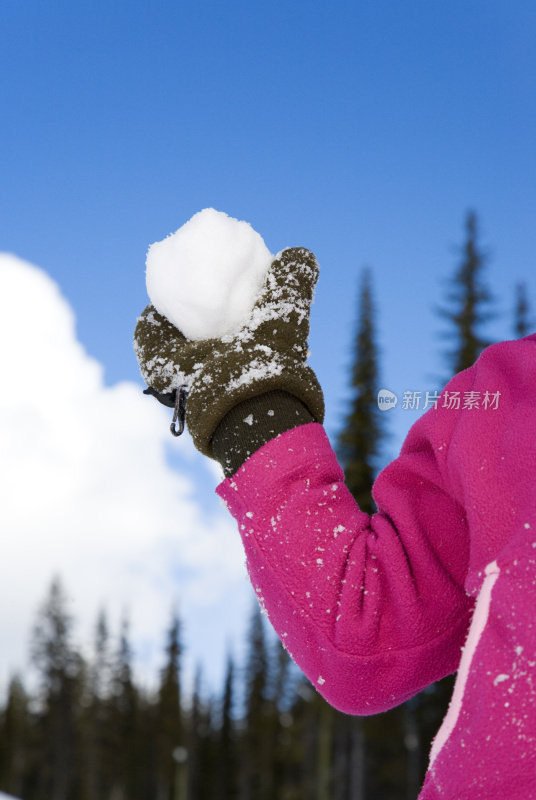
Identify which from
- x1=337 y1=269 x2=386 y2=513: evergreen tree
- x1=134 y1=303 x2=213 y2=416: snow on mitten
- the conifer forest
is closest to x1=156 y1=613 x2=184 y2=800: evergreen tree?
the conifer forest

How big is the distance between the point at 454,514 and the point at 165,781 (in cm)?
7357

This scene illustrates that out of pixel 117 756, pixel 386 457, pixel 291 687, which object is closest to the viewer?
pixel 386 457

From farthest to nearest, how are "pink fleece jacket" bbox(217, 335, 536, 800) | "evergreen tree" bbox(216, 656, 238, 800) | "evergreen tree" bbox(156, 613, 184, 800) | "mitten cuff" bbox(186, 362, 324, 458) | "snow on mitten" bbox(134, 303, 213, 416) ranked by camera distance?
"evergreen tree" bbox(156, 613, 184, 800)
"evergreen tree" bbox(216, 656, 238, 800)
"snow on mitten" bbox(134, 303, 213, 416)
"mitten cuff" bbox(186, 362, 324, 458)
"pink fleece jacket" bbox(217, 335, 536, 800)

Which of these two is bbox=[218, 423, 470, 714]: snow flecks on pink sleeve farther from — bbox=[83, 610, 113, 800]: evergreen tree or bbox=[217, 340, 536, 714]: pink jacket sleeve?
bbox=[83, 610, 113, 800]: evergreen tree

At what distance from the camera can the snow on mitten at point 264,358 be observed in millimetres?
1838

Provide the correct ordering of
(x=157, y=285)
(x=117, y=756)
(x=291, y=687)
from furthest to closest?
(x=117, y=756) < (x=291, y=687) < (x=157, y=285)

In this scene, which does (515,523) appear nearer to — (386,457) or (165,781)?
(386,457)

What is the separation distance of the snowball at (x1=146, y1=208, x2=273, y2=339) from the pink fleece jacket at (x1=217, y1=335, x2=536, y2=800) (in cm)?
40

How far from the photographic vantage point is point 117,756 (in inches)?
2482

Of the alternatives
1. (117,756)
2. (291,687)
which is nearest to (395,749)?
(291,687)

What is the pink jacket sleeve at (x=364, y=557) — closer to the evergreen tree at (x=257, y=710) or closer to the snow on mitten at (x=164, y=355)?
the snow on mitten at (x=164, y=355)

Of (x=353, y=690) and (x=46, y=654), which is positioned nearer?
(x=353, y=690)

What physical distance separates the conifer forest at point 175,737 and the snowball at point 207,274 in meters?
29.7

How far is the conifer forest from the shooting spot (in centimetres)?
3644
